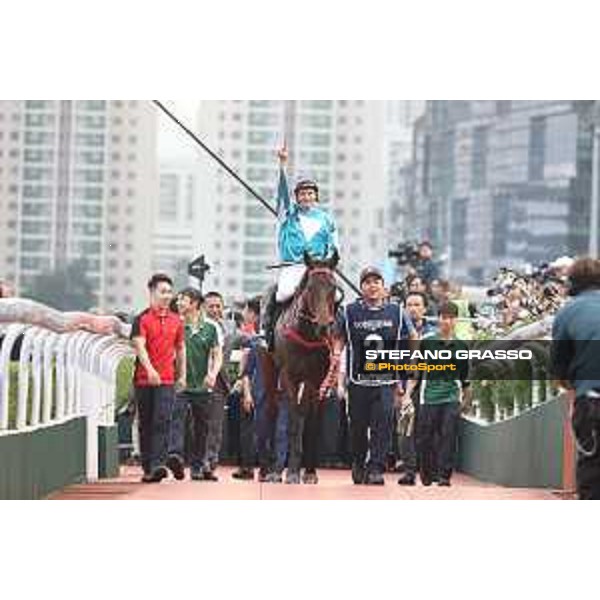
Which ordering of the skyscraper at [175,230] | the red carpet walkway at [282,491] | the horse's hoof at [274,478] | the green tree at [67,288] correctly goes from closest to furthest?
the green tree at [67,288] → the skyscraper at [175,230] → the red carpet walkway at [282,491] → the horse's hoof at [274,478]

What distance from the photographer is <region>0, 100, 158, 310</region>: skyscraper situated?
11492 mm

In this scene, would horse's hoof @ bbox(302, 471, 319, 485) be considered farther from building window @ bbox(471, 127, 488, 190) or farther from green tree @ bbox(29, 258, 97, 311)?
building window @ bbox(471, 127, 488, 190)

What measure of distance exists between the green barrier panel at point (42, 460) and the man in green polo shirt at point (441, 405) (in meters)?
1.24

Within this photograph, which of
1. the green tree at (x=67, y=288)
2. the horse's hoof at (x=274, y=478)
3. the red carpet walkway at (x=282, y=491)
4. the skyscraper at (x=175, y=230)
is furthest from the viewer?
the horse's hoof at (x=274, y=478)

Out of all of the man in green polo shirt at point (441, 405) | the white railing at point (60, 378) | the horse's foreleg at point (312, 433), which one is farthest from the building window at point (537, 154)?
the white railing at point (60, 378)

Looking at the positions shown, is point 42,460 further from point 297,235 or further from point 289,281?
point 297,235

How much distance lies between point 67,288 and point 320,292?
933 mm

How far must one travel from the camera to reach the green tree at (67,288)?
37.7 feet

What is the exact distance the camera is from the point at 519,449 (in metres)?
11.9

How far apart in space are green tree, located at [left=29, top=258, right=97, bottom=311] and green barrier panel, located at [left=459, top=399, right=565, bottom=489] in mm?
1474

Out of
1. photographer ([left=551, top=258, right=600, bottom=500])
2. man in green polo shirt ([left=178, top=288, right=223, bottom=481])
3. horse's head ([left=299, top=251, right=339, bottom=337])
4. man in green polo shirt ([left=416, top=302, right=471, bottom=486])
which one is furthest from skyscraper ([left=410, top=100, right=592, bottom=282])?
man in green polo shirt ([left=178, top=288, right=223, bottom=481])

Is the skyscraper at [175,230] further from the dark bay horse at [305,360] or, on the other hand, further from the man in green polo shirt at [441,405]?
the man in green polo shirt at [441,405]

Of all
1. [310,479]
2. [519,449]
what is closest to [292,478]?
[310,479]
